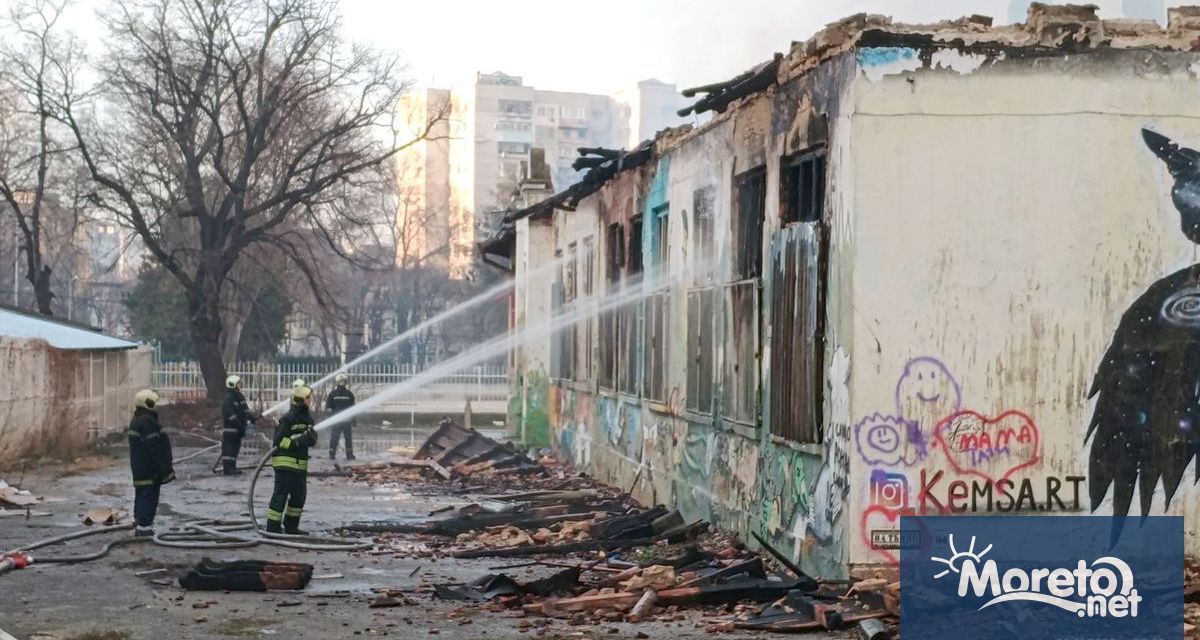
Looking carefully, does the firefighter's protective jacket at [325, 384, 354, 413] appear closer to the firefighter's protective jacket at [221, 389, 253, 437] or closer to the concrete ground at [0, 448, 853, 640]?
the firefighter's protective jacket at [221, 389, 253, 437]

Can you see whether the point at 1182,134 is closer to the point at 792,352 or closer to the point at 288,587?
the point at 792,352

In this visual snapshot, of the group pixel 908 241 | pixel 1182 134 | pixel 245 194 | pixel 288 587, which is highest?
pixel 245 194

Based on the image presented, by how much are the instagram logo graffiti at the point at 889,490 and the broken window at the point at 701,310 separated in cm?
409

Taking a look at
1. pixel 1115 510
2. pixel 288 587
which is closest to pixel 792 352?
pixel 1115 510

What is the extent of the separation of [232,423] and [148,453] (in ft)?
28.0

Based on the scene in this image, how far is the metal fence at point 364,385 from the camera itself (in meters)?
40.8

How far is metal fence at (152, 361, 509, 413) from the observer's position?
40.8m

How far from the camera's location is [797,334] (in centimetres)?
1180

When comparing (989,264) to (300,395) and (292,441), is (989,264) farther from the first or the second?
(300,395)

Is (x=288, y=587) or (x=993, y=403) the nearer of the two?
(x=993, y=403)

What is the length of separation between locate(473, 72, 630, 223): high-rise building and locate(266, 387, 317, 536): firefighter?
293ft

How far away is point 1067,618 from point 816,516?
209cm

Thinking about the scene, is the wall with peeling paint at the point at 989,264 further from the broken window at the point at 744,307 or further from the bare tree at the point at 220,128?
the bare tree at the point at 220,128

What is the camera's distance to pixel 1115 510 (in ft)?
35.6
